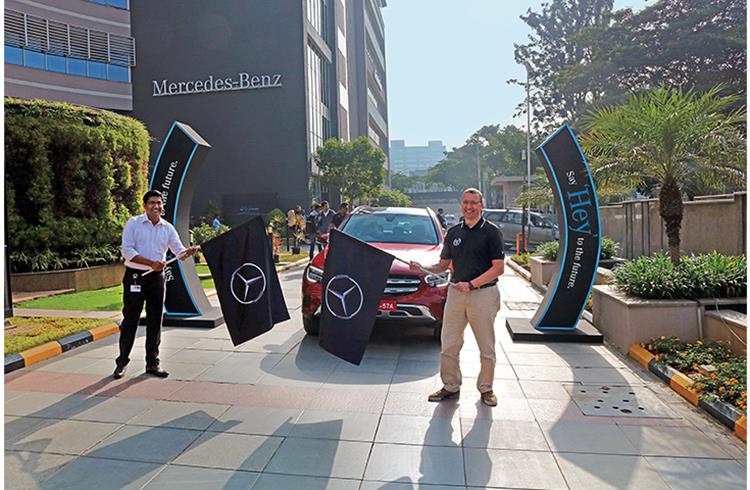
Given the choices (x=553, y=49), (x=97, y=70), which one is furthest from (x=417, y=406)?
(x=553, y=49)

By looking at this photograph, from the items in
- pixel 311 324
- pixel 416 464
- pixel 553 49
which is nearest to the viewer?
pixel 416 464

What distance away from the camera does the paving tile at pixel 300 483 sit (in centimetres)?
347

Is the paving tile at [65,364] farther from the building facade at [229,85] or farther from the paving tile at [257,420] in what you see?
the building facade at [229,85]

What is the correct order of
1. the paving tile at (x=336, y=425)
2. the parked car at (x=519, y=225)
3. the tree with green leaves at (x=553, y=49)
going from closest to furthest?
the paving tile at (x=336, y=425) → the parked car at (x=519, y=225) → the tree with green leaves at (x=553, y=49)

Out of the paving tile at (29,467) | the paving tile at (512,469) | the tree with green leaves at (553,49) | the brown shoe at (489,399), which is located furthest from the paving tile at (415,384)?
the tree with green leaves at (553,49)

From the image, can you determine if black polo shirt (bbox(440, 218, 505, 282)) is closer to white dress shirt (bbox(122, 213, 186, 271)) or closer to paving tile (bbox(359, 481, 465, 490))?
paving tile (bbox(359, 481, 465, 490))

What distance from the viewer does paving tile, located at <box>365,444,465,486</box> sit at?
3586 mm

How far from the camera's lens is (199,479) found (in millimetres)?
3570

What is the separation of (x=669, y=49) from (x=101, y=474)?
1158 inches


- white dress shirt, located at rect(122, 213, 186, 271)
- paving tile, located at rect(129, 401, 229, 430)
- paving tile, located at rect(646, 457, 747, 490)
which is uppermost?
white dress shirt, located at rect(122, 213, 186, 271)

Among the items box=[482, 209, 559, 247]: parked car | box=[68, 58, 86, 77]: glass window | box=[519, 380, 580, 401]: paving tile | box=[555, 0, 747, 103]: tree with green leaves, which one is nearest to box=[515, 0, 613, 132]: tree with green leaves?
box=[555, 0, 747, 103]: tree with green leaves

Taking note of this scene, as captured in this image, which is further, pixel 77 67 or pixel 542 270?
pixel 77 67

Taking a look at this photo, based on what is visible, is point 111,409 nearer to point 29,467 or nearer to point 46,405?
point 46,405

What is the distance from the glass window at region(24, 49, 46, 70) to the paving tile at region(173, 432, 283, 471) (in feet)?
95.1
